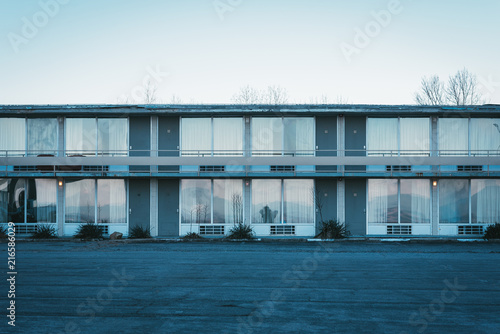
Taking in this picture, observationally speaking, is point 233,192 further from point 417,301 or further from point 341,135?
point 417,301

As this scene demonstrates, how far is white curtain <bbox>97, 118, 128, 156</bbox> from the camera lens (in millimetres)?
25406

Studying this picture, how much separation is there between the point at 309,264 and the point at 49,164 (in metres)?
15.5

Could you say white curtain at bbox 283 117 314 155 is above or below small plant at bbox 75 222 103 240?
above

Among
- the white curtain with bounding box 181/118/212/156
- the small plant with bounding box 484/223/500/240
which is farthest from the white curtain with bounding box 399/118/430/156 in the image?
the white curtain with bounding box 181/118/212/156

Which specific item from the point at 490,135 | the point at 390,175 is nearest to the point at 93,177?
the point at 390,175

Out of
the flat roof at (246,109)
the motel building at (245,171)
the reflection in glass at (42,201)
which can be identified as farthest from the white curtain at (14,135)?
the reflection in glass at (42,201)

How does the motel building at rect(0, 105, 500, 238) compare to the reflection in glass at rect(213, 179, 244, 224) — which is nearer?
the motel building at rect(0, 105, 500, 238)

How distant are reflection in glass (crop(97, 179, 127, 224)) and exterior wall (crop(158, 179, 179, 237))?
1.92 metres

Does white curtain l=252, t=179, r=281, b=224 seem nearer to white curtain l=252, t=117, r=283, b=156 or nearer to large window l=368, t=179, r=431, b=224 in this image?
white curtain l=252, t=117, r=283, b=156

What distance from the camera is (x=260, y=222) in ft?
82.4

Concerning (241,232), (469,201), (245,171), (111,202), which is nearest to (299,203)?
(245,171)

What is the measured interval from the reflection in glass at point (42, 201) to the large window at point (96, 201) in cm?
75

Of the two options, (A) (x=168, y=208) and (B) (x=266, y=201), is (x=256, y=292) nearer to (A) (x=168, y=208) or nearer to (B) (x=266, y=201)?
(B) (x=266, y=201)

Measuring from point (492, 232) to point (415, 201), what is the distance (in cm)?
397
